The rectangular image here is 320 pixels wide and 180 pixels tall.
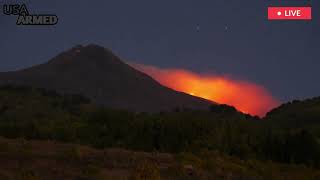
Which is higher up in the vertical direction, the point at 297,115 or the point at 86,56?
the point at 86,56

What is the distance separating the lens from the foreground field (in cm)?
1827

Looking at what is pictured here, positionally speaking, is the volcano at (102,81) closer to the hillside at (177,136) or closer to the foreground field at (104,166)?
the hillside at (177,136)

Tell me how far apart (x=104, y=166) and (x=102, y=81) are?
121826mm

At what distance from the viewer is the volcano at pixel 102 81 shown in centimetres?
12744

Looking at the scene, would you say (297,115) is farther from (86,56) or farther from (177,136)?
(86,56)

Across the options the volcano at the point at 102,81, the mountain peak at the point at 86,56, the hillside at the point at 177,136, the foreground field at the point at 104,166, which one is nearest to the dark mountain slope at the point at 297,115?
the hillside at the point at 177,136

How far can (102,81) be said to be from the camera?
465 ft

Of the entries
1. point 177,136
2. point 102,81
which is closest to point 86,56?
point 102,81

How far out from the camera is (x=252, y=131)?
4331 cm

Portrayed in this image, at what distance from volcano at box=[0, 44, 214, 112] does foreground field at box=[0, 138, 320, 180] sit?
94.9 meters

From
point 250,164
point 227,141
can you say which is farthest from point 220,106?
point 250,164

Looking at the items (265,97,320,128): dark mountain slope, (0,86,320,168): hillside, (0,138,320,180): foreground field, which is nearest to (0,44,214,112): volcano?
(265,97,320,128): dark mountain slope

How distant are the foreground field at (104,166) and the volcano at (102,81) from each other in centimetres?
9493

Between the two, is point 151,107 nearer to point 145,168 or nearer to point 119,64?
Answer: point 119,64
